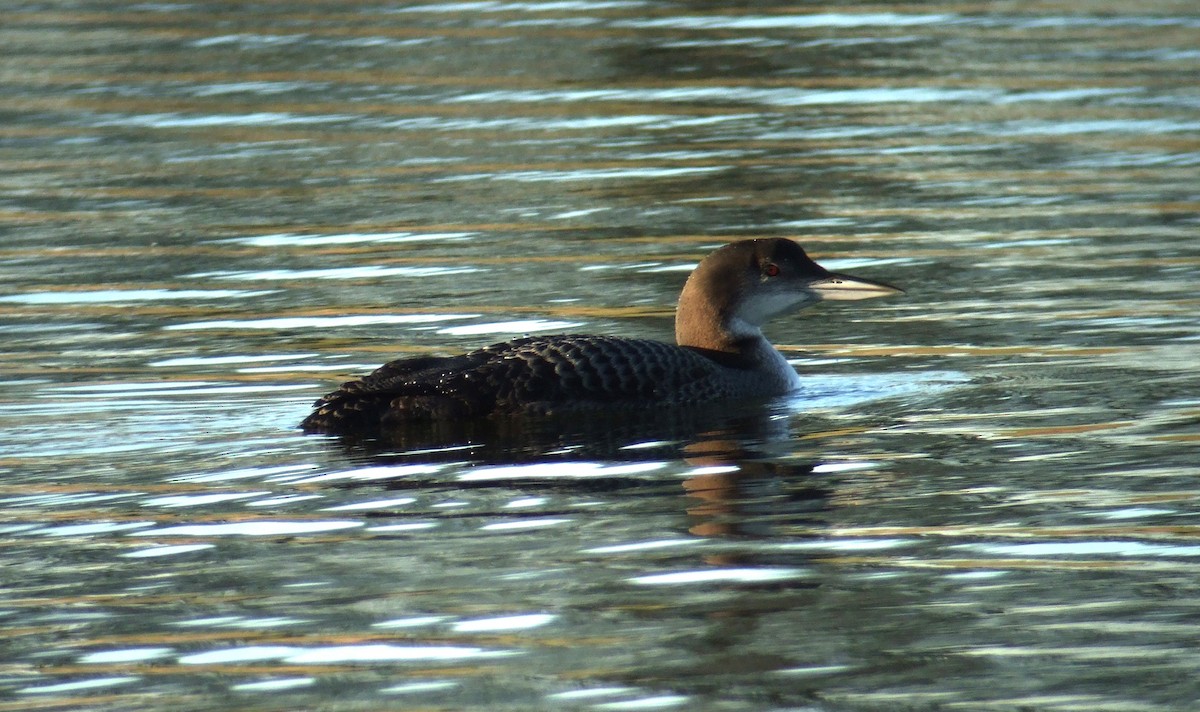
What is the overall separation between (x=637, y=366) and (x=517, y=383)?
0.51m

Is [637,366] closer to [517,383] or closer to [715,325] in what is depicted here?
[517,383]

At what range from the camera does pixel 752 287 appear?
9414 mm

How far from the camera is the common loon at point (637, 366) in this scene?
8.30 metres

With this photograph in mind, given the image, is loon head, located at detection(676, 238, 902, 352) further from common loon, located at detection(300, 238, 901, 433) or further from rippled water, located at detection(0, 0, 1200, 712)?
rippled water, located at detection(0, 0, 1200, 712)

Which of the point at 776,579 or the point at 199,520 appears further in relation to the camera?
the point at 199,520

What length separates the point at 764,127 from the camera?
1608 centimetres

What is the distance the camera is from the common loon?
8.30 meters

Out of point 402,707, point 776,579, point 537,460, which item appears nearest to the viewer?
point 402,707

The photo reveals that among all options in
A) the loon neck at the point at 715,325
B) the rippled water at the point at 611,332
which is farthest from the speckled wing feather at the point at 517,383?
the loon neck at the point at 715,325

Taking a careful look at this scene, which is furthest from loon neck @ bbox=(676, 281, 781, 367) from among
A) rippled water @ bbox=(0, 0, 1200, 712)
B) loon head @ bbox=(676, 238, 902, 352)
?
rippled water @ bbox=(0, 0, 1200, 712)

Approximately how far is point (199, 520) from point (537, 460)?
1.35 meters

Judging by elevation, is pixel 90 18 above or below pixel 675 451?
above

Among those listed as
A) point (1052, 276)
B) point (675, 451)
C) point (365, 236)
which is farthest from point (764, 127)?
point (675, 451)

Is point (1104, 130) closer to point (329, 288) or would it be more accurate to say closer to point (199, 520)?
point (329, 288)
